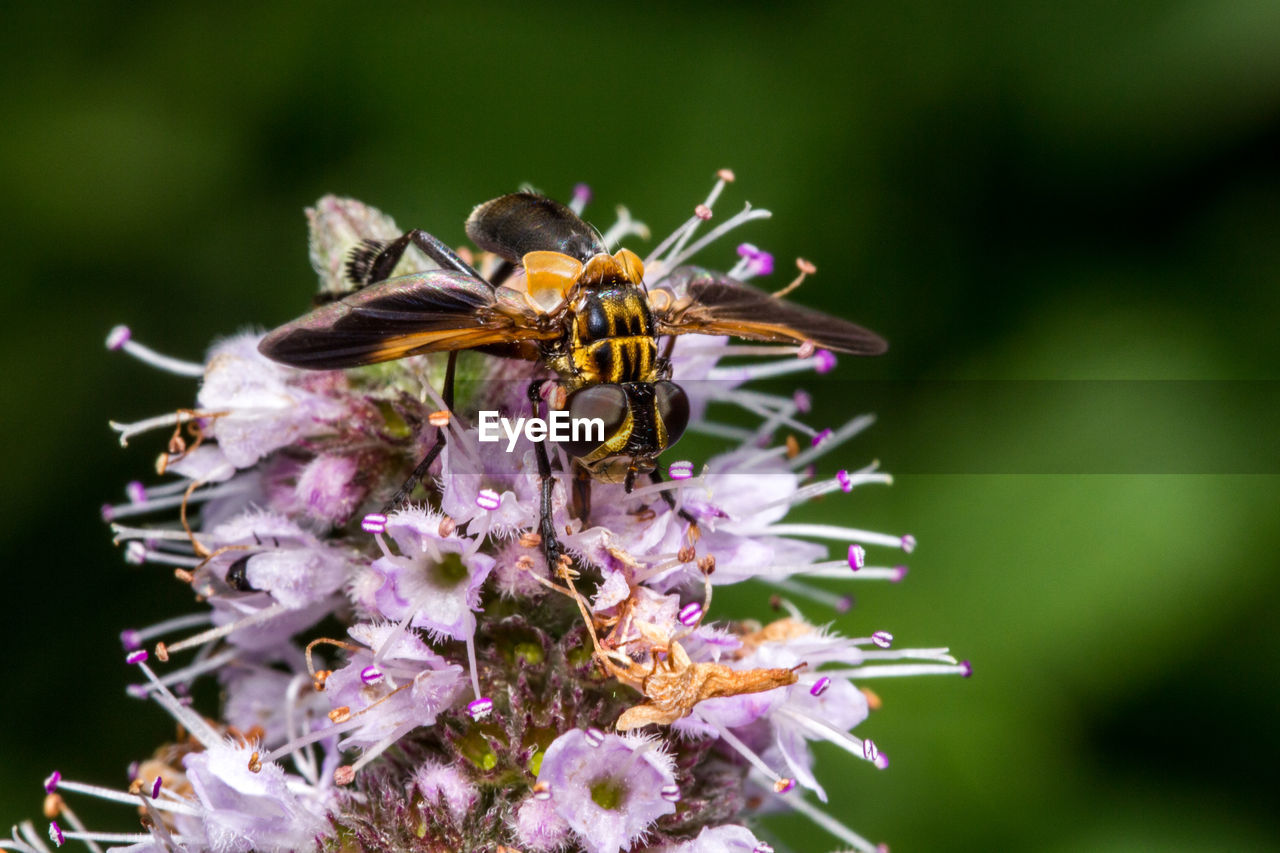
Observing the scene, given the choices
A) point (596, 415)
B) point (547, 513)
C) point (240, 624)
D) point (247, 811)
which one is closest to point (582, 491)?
point (547, 513)

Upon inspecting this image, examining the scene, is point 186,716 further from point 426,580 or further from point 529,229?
point 529,229

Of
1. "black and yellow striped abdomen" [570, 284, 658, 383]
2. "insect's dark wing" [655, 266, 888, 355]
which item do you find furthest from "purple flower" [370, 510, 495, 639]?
"insect's dark wing" [655, 266, 888, 355]

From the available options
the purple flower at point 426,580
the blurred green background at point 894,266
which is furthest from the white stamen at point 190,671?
the blurred green background at point 894,266

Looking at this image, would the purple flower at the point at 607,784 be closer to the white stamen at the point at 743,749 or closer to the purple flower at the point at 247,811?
the white stamen at the point at 743,749

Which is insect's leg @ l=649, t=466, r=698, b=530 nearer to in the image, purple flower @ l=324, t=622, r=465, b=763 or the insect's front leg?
the insect's front leg

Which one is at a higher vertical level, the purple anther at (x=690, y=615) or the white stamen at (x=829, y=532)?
the white stamen at (x=829, y=532)

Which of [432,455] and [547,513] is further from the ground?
[432,455]
